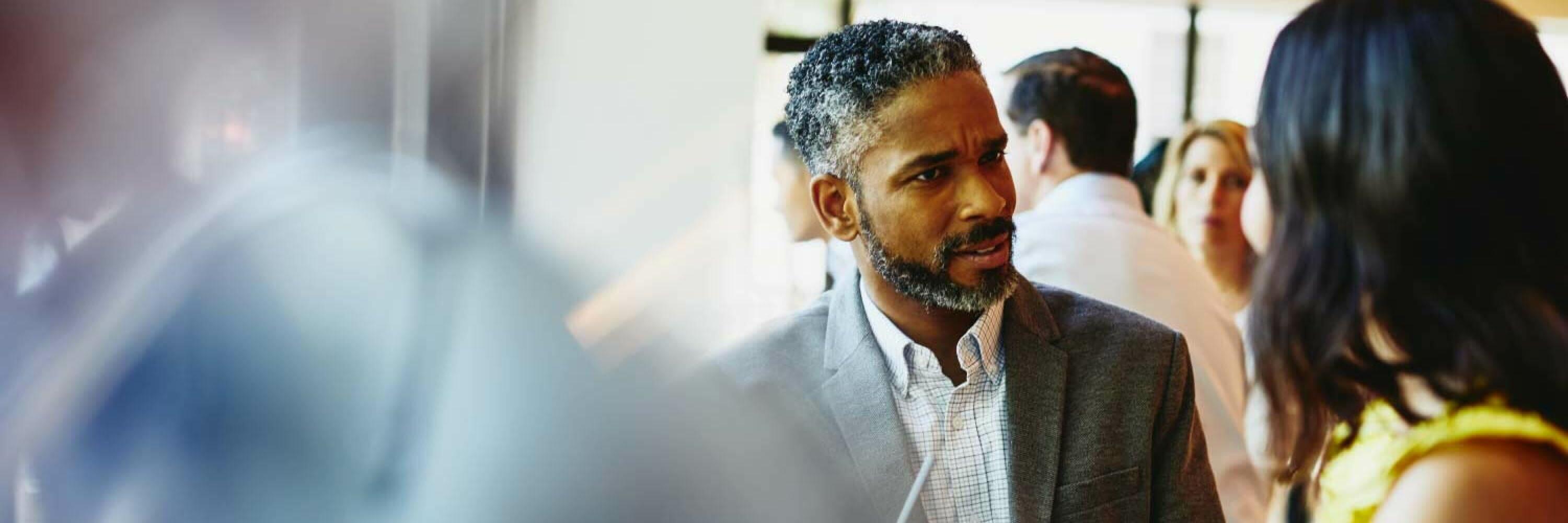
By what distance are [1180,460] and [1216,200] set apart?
6.44 feet

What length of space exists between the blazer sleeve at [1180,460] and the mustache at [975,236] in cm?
21

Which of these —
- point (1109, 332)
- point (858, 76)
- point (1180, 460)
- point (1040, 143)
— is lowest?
point (1180, 460)

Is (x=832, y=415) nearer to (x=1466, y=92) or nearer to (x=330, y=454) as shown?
(x=1466, y=92)

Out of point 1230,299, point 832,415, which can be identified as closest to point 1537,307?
point 832,415

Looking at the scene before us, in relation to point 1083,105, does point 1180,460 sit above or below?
below

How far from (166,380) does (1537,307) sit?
803 millimetres

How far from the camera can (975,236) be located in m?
1.26

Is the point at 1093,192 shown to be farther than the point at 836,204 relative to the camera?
Yes

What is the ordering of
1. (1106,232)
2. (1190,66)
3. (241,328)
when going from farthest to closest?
(1190,66) → (1106,232) → (241,328)

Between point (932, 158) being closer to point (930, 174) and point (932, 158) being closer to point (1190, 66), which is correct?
point (930, 174)

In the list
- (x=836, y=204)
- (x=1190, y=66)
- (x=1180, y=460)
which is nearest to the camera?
(x=1180, y=460)

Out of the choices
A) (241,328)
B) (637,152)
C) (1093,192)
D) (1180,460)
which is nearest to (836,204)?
(1180,460)

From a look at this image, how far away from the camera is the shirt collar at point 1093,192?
2041mm

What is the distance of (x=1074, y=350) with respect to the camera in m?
1.28
